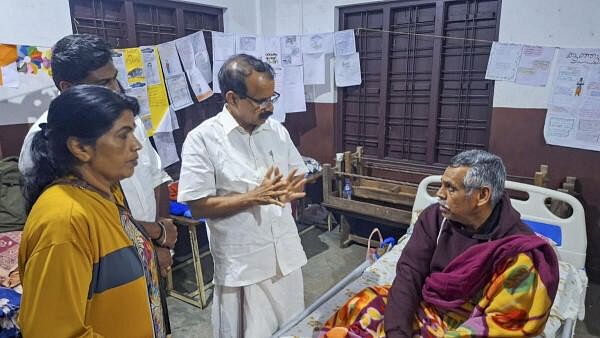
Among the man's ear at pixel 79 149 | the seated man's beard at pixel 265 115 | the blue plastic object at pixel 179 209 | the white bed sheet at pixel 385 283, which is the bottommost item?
the white bed sheet at pixel 385 283

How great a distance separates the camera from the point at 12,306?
6.00 ft

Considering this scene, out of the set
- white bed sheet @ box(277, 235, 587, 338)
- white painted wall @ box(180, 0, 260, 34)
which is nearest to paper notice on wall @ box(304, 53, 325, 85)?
white painted wall @ box(180, 0, 260, 34)

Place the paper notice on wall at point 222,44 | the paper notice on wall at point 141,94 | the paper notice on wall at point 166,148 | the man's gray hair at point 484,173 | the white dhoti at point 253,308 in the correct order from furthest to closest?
the paper notice on wall at point 222,44
the paper notice on wall at point 166,148
the paper notice on wall at point 141,94
the white dhoti at point 253,308
the man's gray hair at point 484,173

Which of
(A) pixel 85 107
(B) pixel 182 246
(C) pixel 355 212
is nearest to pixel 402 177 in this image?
(C) pixel 355 212

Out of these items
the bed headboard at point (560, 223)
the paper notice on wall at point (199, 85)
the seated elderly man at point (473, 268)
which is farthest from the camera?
the paper notice on wall at point (199, 85)

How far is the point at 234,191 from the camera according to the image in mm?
1734

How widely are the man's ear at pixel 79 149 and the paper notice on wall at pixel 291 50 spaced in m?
3.54

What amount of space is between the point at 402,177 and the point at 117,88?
317 centimetres

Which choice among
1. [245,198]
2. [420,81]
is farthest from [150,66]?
[420,81]

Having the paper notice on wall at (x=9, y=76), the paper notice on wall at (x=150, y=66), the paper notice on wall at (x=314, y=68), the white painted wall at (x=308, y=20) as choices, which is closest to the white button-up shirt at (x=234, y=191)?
the paper notice on wall at (x=9, y=76)

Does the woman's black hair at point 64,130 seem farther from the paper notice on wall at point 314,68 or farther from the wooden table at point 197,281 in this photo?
the paper notice on wall at point 314,68

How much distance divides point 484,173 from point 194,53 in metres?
2.90

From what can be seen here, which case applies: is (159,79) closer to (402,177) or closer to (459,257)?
(402,177)

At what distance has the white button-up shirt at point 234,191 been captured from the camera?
167 centimetres
